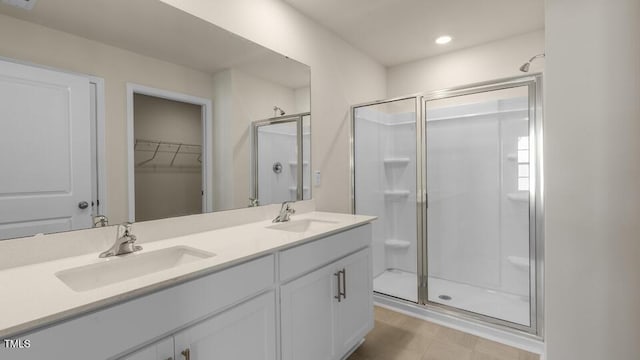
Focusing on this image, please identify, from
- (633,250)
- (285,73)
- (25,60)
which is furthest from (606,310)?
(25,60)

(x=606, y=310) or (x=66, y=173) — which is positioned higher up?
(x=66, y=173)

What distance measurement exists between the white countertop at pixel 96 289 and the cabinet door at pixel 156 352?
16 cm

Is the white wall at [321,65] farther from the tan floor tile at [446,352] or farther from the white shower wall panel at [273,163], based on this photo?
the tan floor tile at [446,352]

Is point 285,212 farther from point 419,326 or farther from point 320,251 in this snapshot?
point 419,326

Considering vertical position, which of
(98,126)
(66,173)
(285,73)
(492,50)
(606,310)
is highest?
(492,50)

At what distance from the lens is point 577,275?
1.50 metres

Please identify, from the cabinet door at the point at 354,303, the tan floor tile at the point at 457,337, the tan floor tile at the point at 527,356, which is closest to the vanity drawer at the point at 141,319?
the cabinet door at the point at 354,303

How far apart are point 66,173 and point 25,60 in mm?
438

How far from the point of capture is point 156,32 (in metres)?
1.52

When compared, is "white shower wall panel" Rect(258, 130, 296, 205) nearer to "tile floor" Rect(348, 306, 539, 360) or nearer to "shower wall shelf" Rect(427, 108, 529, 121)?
"tile floor" Rect(348, 306, 539, 360)

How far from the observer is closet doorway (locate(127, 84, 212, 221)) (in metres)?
1.44

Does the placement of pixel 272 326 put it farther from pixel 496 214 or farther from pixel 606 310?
pixel 496 214

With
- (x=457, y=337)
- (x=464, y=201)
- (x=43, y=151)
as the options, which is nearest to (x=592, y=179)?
(x=457, y=337)

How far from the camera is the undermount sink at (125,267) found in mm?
1082
